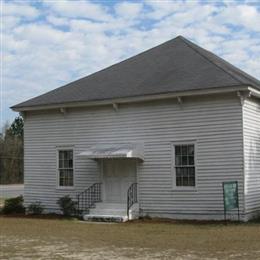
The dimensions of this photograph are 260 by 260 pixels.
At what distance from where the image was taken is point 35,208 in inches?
920

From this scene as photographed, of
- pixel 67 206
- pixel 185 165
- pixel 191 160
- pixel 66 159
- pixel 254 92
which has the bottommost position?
pixel 67 206

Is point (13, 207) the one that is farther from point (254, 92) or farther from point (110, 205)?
point (254, 92)

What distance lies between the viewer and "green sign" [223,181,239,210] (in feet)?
59.9

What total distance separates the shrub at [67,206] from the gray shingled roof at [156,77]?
3.89 m

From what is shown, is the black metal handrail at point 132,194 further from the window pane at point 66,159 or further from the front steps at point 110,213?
the window pane at point 66,159

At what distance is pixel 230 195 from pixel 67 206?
22.4 ft

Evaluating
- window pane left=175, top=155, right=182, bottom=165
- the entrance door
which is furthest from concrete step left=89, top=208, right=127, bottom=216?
window pane left=175, top=155, right=182, bottom=165

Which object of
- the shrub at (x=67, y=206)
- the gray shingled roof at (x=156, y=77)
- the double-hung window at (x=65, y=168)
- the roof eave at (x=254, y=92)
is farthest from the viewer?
the double-hung window at (x=65, y=168)

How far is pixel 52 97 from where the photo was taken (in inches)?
930

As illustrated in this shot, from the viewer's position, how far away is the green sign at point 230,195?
18250mm

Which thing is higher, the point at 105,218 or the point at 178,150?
the point at 178,150

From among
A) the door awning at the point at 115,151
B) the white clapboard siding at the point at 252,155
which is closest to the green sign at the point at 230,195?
the white clapboard siding at the point at 252,155

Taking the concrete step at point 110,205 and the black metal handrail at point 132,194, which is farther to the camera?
the concrete step at point 110,205

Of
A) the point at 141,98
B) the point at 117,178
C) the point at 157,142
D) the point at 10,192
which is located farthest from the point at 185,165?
the point at 10,192
